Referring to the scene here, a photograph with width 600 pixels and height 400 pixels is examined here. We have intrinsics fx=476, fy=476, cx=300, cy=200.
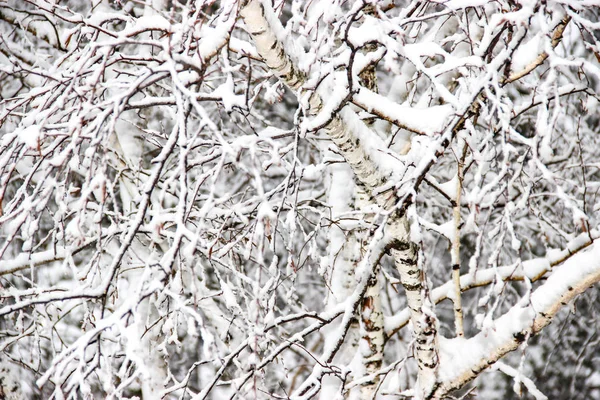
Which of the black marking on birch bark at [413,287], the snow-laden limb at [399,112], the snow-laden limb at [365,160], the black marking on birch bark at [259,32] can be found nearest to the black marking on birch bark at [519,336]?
the snow-laden limb at [365,160]

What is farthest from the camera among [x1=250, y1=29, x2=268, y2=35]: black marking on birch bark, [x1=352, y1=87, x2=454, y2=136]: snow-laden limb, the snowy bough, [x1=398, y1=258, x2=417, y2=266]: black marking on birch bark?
[x1=398, y1=258, x2=417, y2=266]: black marking on birch bark

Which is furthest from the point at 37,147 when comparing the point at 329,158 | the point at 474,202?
the point at 329,158

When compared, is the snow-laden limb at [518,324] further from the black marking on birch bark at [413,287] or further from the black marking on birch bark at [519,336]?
the black marking on birch bark at [413,287]

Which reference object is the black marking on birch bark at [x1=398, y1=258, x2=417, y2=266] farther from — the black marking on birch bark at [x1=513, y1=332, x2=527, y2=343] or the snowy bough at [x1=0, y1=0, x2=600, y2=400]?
the black marking on birch bark at [x1=513, y1=332, x2=527, y2=343]

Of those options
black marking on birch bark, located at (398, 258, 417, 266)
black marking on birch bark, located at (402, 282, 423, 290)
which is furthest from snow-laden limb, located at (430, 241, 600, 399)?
black marking on birch bark, located at (398, 258, 417, 266)

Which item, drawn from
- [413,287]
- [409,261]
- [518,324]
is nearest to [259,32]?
[409,261]

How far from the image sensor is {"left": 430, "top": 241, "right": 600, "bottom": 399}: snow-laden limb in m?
1.97

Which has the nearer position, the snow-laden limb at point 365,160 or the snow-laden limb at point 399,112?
the snow-laden limb at point 365,160

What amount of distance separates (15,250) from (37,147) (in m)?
4.69

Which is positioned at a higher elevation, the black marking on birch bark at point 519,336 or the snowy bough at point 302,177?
the snowy bough at point 302,177

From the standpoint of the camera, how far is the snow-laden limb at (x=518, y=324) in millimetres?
1973

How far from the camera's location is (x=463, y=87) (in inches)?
72.3

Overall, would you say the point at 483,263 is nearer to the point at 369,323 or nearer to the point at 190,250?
the point at 369,323

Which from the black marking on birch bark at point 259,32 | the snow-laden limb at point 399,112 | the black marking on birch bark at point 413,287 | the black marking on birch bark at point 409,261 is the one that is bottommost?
the black marking on birch bark at point 413,287
